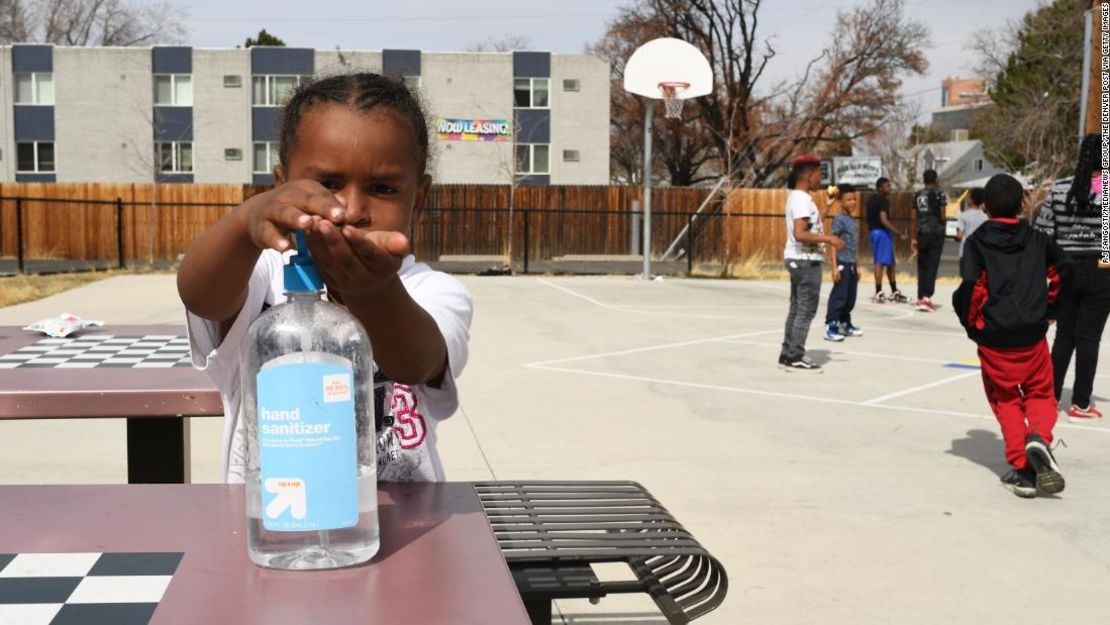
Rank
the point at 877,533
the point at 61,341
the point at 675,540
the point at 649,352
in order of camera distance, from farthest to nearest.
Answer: the point at 649,352 → the point at 877,533 → the point at 61,341 → the point at 675,540

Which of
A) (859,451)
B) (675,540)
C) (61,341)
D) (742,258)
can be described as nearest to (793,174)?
(859,451)

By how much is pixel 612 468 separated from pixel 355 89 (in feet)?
12.6

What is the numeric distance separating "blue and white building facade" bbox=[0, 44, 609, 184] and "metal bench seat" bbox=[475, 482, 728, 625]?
37.8 m

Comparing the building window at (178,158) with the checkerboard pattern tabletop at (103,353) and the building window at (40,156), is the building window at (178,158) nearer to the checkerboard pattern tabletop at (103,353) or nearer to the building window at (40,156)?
the building window at (40,156)

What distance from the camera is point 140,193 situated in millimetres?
32938

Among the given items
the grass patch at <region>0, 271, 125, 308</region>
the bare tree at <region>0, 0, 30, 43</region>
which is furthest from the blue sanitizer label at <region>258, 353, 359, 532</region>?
the bare tree at <region>0, 0, 30, 43</region>

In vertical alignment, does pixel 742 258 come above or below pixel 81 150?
below

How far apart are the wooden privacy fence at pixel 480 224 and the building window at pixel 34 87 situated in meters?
8.36

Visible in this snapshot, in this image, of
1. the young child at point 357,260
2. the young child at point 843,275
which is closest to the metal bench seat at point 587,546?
the young child at point 357,260

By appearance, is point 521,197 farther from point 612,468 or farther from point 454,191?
point 612,468

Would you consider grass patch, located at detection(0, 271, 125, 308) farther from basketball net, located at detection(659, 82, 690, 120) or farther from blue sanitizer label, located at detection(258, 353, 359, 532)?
blue sanitizer label, located at detection(258, 353, 359, 532)

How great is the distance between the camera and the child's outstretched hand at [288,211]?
130 centimetres

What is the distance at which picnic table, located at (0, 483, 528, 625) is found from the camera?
1.25 m

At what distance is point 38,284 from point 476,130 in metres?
24.6
